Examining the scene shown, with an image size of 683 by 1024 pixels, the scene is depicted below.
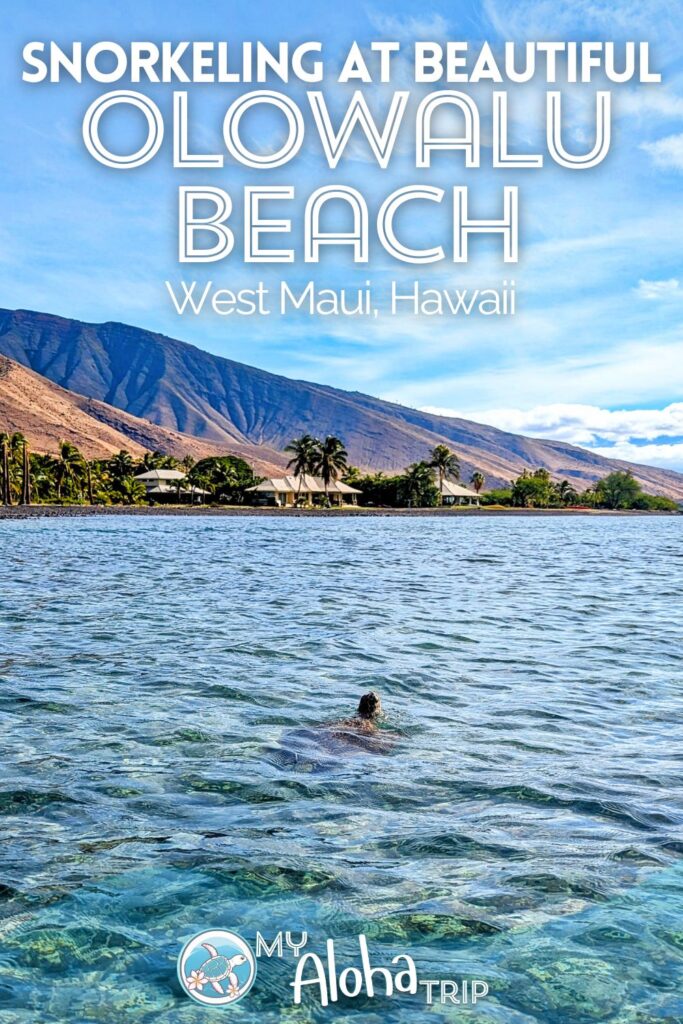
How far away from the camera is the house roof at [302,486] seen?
147 meters

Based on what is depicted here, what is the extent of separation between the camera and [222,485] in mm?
144375

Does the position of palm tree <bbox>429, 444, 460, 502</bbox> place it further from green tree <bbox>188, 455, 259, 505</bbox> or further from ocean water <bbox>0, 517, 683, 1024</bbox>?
ocean water <bbox>0, 517, 683, 1024</bbox>

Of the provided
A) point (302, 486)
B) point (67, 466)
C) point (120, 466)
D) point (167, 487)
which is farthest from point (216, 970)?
point (302, 486)

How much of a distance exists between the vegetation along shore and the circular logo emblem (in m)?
99.2

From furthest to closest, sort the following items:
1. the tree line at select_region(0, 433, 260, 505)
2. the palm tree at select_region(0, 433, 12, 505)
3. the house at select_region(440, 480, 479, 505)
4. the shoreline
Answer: the house at select_region(440, 480, 479, 505) < the tree line at select_region(0, 433, 260, 505) < the palm tree at select_region(0, 433, 12, 505) < the shoreline

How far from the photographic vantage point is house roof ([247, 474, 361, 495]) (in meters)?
147

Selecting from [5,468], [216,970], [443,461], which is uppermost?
[443,461]

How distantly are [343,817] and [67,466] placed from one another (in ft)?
380

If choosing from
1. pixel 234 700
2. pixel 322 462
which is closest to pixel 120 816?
pixel 234 700

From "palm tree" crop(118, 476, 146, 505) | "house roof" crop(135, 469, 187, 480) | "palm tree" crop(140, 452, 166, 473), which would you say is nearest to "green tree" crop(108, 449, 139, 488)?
"house roof" crop(135, 469, 187, 480)

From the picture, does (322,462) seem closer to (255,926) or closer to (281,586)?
(281,586)

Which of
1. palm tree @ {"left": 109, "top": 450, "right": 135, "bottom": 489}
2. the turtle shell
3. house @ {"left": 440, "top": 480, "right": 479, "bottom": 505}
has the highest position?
palm tree @ {"left": 109, "top": 450, "right": 135, "bottom": 489}

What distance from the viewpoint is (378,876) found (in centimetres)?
662

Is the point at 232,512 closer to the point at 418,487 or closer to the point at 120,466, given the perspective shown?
the point at 120,466
